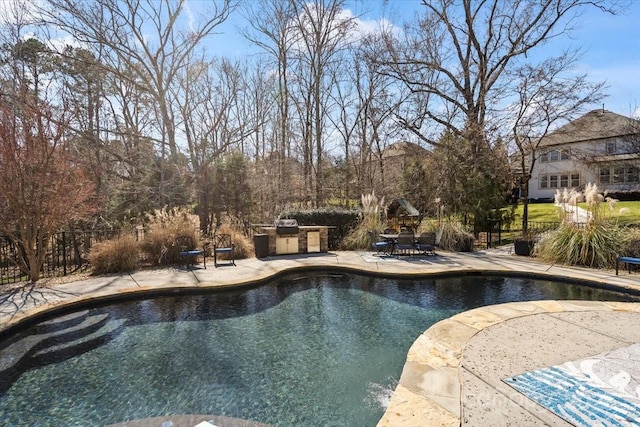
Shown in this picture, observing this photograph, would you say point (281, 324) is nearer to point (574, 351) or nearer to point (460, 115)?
point (574, 351)

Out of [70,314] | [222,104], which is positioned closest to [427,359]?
[70,314]

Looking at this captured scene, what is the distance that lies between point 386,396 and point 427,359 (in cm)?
51

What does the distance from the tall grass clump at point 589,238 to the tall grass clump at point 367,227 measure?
437 centimetres

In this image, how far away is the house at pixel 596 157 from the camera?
14047 millimetres

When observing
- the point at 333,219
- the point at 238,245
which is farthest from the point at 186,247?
the point at 333,219

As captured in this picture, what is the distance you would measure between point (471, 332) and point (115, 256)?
7.06 metres

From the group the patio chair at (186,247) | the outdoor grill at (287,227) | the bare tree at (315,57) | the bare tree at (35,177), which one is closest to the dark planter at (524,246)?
the outdoor grill at (287,227)

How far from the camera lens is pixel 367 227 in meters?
9.95

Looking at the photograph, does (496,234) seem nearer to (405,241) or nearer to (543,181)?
(405,241)

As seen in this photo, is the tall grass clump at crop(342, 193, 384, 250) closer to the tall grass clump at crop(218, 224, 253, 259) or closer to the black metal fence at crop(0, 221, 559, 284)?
the tall grass clump at crop(218, 224, 253, 259)

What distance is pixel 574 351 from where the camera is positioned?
120 inches

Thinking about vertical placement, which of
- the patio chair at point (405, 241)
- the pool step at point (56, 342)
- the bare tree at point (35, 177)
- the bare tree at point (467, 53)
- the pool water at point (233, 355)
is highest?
the bare tree at point (467, 53)

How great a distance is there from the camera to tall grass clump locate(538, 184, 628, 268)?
Result: 274 inches

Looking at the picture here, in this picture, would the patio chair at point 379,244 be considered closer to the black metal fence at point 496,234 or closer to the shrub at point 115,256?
the black metal fence at point 496,234
